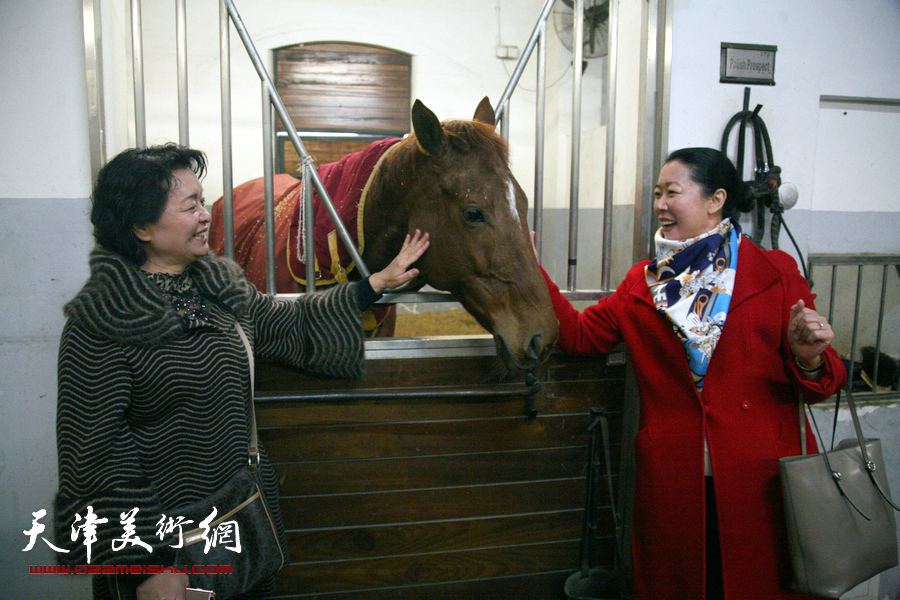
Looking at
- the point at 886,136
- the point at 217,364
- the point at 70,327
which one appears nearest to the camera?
the point at 70,327

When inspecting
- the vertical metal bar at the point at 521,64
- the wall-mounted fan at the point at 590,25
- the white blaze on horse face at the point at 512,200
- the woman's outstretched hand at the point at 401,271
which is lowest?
the woman's outstretched hand at the point at 401,271

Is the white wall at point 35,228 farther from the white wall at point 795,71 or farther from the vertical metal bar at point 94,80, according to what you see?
the white wall at point 795,71

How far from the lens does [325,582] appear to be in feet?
5.11

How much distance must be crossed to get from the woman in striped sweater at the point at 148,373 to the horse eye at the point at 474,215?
577 mm

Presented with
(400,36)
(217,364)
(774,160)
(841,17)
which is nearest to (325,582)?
(217,364)

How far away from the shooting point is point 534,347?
1.27 meters

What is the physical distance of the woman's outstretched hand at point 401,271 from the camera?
1.35 m

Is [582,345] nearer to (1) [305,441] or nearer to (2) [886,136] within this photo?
(1) [305,441]

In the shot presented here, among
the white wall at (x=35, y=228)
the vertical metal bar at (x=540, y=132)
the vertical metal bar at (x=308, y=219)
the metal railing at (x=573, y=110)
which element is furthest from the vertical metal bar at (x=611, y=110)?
the white wall at (x=35, y=228)

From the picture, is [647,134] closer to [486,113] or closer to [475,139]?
[486,113]

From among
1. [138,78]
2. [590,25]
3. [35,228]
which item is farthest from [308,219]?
[590,25]

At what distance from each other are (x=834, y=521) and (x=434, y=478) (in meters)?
1.02

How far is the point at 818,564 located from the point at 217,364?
1429 millimetres

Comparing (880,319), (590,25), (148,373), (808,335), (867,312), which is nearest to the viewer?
(148,373)
